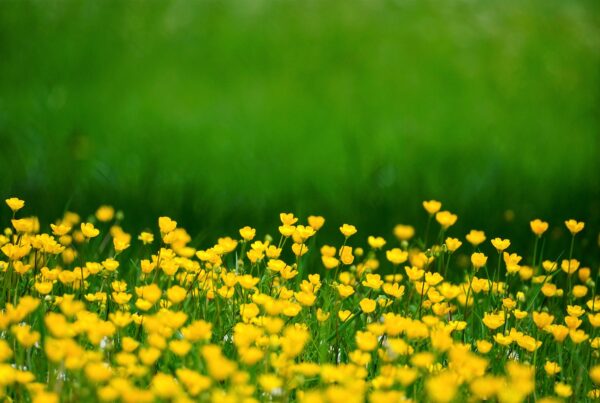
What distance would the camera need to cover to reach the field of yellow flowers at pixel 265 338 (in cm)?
193

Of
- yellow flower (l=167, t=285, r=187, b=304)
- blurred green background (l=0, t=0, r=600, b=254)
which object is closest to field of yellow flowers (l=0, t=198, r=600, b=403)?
yellow flower (l=167, t=285, r=187, b=304)

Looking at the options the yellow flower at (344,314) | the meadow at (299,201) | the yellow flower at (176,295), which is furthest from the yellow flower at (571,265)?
the yellow flower at (176,295)

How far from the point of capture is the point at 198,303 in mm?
2639

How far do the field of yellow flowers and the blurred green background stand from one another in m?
1.43

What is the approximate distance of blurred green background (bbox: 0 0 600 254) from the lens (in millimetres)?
4785

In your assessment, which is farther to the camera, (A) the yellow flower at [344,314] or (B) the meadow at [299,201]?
(A) the yellow flower at [344,314]

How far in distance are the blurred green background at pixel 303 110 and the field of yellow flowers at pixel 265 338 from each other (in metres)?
1.43

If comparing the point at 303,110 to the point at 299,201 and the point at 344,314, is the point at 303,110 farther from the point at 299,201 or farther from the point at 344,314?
the point at 344,314

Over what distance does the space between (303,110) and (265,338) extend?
5470mm

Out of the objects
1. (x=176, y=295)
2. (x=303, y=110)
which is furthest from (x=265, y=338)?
(x=303, y=110)

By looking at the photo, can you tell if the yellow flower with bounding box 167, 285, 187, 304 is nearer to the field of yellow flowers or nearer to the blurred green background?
the field of yellow flowers

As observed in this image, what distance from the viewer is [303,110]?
297 inches

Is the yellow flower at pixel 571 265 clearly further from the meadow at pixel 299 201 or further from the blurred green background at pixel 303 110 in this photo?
the blurred green background at pixel 303 110

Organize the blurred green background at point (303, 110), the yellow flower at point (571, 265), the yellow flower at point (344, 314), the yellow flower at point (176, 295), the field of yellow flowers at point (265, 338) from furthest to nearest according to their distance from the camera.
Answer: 1. the blurred green background at point (303, 110)
2. the yellow flower at point (571, 265)
3. the yellow flower at point (344, 314)
4. the yellow flower at point (176, 295)
5. the field of yellow flowers at point (265, 338)
